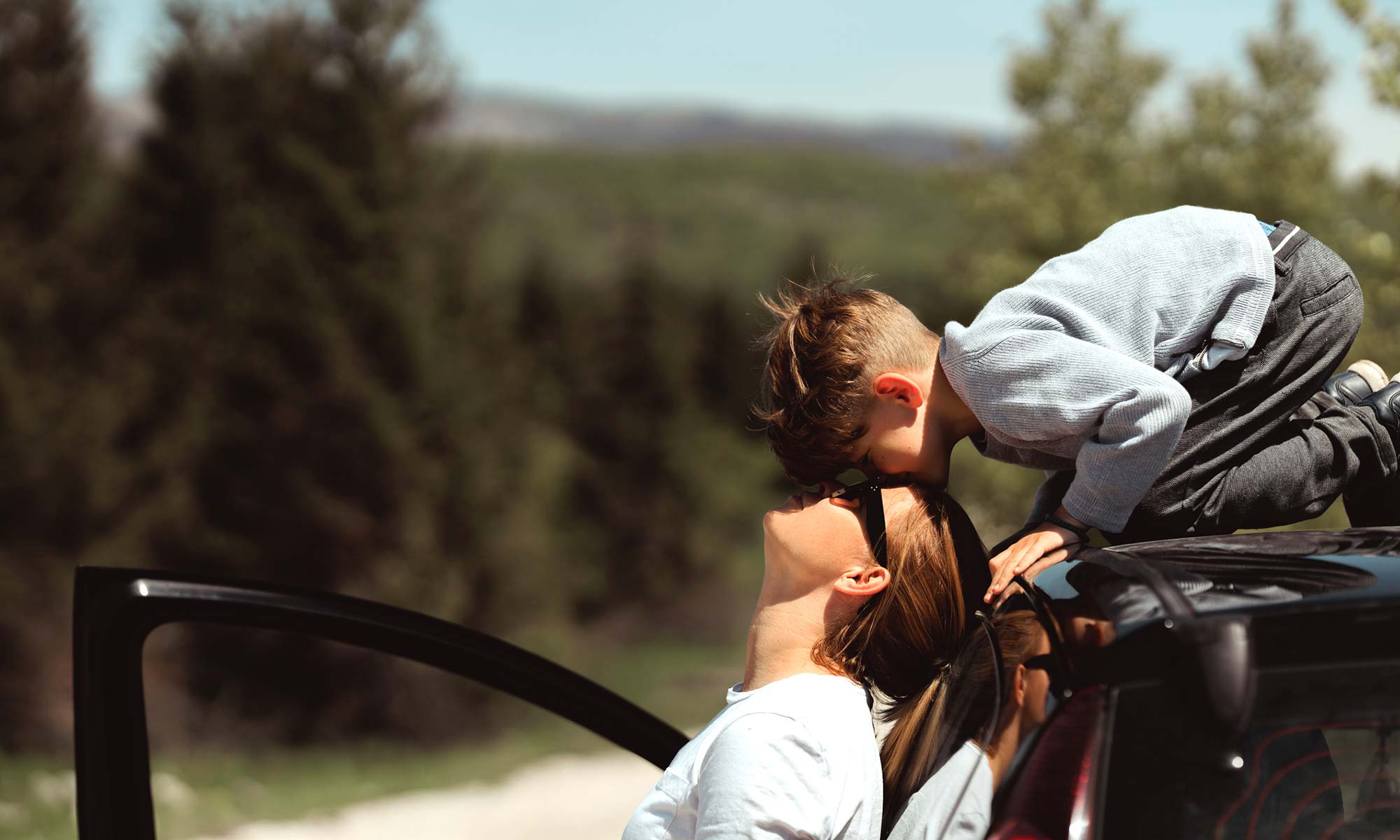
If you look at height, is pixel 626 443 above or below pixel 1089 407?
above

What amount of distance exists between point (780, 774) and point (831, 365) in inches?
24.6

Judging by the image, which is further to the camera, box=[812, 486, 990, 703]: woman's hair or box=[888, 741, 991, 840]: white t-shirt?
box=[812, 486, 990, 703]: woman's hair

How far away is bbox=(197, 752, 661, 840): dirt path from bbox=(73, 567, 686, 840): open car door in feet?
27.5

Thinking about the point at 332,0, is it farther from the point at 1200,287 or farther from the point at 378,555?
the point at 1200,287

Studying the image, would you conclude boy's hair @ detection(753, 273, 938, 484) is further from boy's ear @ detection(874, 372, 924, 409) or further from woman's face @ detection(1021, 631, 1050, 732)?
woman's face @ detection(1021, 631, 1050, 732)

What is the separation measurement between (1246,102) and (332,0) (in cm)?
966

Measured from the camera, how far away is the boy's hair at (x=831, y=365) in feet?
6.38

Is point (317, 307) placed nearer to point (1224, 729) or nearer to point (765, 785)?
point (765, 785)

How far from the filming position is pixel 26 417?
38.0 ft

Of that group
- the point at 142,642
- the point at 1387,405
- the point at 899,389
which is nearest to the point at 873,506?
the point at 899,389

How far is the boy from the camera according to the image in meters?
1.86

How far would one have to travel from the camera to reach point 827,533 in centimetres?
194

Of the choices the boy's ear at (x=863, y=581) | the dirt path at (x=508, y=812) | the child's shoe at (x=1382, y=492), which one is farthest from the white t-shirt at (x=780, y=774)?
the dirt path at (x=508, y=812)

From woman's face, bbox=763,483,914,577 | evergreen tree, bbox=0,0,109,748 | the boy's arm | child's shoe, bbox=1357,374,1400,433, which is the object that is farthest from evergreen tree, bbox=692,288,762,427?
the boy's arm
